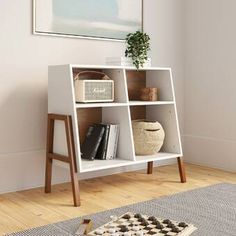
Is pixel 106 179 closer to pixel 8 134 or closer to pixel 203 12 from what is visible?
pixel 8 134

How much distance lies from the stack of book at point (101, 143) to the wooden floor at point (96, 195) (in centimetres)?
22

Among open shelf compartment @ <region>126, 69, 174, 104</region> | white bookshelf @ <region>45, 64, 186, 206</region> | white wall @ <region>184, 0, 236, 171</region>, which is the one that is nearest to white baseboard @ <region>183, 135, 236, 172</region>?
white wall @ <region>184, 0, 236, 171</region>

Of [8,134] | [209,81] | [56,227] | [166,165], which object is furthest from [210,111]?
[56,227]

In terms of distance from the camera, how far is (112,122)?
260 centimetres

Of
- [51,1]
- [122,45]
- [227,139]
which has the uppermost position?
[51,1]

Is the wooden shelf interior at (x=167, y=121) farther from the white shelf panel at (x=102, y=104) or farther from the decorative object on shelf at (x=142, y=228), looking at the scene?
the decorative object on shelf at (x=142, y=228)

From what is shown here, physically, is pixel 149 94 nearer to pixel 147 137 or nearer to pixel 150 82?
pixel 150 82

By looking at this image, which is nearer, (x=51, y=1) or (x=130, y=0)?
(x=51, y=1)

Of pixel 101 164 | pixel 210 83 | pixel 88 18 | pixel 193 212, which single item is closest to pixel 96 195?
pixel 101 164

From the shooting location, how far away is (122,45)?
290 cm

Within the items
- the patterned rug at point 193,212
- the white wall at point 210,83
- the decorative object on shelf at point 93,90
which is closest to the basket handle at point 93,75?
the decorative object on shelf at point 93,90

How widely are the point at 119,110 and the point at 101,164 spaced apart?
405mm

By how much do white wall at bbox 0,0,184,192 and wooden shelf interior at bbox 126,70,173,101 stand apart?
33cm

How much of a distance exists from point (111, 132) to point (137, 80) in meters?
0.58
